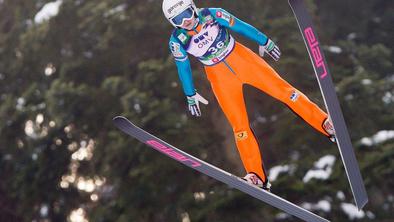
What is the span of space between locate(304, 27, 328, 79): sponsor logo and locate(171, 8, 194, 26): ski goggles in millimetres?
801

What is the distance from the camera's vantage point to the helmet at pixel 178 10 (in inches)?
168

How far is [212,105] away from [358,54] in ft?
7.73

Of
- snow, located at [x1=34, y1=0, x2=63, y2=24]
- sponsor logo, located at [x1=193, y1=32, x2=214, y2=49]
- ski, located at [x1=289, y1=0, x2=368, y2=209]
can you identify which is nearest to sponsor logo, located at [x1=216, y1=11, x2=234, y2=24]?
Answer: sponsor logo, located at [x1=193, y1=32, x2=214, y2=49]

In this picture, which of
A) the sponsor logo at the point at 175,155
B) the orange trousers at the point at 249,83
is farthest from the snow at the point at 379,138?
the sponsor logo at the point at 175,155

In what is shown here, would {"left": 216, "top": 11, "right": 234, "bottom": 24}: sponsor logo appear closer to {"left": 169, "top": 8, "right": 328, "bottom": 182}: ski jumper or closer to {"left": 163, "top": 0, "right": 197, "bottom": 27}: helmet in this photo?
{"left": 169, "top": 8, "right": 328, "bottom": 182}: ski jumper

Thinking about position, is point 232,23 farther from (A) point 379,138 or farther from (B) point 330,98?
(A) point 379,138

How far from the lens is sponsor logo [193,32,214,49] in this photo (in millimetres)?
4523

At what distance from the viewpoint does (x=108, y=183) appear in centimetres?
949

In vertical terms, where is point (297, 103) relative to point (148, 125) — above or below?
above

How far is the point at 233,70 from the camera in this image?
15.3 feet

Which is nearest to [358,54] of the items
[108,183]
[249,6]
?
[249,6]

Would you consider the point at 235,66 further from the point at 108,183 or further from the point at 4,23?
the point at 4,23

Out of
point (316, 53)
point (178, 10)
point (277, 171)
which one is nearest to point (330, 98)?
point (316, 53)

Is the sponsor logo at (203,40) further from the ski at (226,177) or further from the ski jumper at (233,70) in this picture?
the ski at (226,177)
